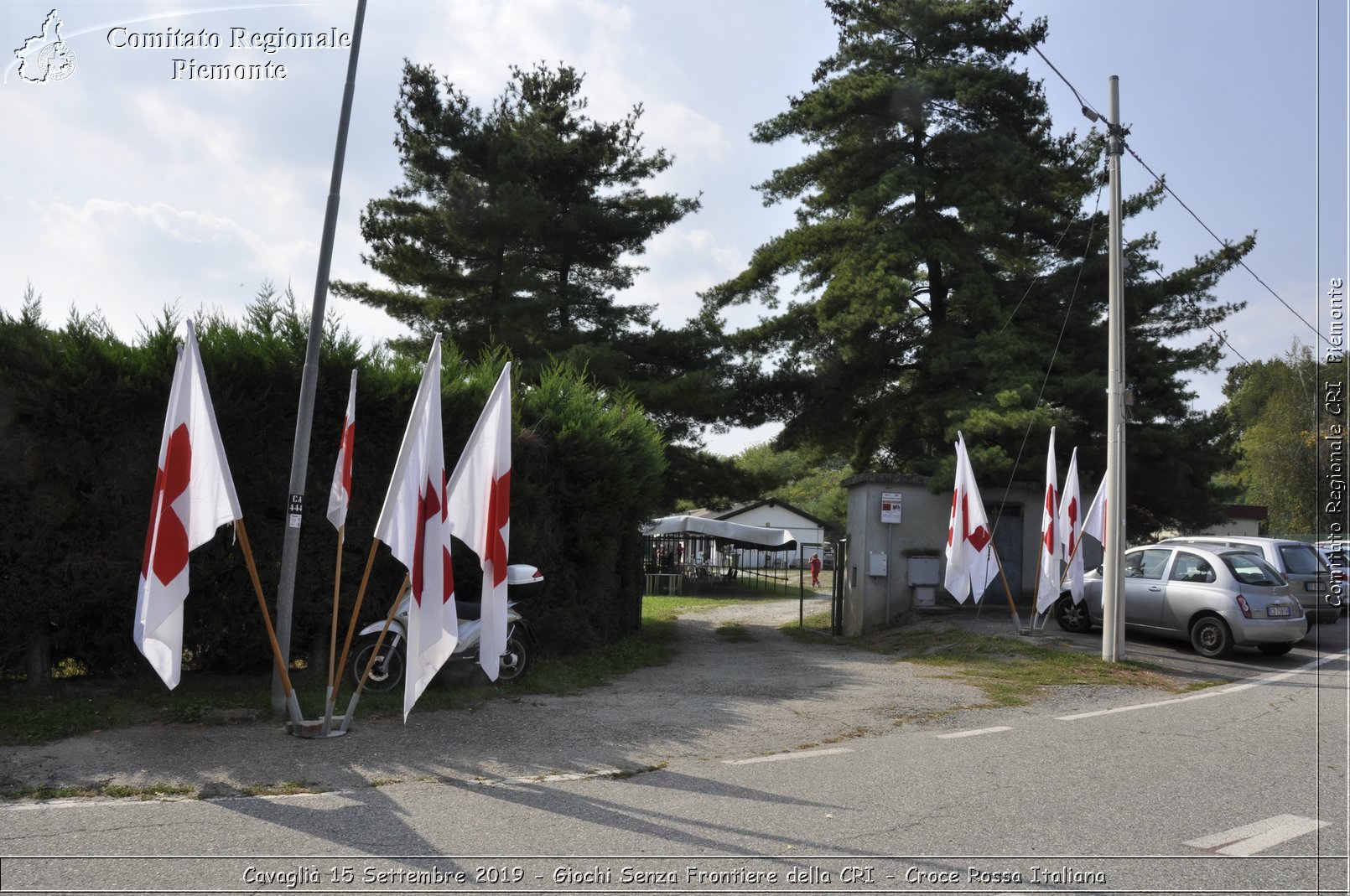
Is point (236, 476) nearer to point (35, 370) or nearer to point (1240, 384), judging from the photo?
point (35, 370)

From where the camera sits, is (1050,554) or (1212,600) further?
(1050,554)

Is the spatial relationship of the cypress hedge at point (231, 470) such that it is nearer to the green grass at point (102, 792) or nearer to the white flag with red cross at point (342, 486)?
the white flag with red cross at point (342, 486)

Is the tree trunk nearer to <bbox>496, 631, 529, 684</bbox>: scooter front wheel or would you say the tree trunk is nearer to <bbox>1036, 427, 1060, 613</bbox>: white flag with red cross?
<bbox>496, 631, 529, 684</bbox>: scooter front wheel

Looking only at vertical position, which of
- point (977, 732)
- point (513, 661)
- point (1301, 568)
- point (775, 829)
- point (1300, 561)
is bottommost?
point (977, 732)

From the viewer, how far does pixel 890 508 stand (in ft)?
63.8

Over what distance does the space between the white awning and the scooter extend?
921 inches

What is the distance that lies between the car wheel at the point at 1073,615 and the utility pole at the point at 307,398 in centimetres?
1330

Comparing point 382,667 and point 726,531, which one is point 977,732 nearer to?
point 382,667

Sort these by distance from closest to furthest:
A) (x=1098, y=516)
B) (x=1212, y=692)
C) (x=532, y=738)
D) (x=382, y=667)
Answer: (x=532, y=738)
(x=382, y=667)
(x=1212, y=692)
(x=1098, y=516)

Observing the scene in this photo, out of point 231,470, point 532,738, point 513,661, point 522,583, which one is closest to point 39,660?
point 231,470

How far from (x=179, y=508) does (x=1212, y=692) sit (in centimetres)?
1121

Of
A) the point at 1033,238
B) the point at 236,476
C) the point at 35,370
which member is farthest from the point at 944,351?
the point at 35,370

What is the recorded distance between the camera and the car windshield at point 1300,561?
18.2m

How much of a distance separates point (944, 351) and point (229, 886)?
2007 centimetres
